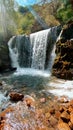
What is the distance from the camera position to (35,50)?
17.8 metres

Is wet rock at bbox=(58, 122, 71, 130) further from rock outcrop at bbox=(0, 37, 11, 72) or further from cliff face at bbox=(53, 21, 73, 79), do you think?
rock outcrop at bbox=(0, 37, 11, 72)

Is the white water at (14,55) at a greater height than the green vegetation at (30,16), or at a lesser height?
lesser

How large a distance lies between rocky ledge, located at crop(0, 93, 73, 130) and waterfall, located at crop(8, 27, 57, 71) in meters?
8.21

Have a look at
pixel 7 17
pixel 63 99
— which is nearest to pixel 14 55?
pixel 7 17

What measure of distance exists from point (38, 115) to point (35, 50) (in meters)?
11.7

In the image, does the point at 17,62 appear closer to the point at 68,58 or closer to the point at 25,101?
the point at 68,58

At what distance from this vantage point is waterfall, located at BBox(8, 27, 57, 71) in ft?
53.7

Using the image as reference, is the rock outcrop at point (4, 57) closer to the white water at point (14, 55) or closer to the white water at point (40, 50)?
the white water at point (14, 55)

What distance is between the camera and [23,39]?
1944cm

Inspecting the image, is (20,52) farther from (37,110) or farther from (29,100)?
(37,110)

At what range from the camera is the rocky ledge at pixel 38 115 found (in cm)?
573

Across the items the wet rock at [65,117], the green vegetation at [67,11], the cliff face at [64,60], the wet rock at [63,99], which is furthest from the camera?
the green vegetation at [67,11]

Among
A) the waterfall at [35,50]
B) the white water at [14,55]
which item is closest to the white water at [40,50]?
the waterfall at [35,50]

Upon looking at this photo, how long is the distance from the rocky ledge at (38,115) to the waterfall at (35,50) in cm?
821
